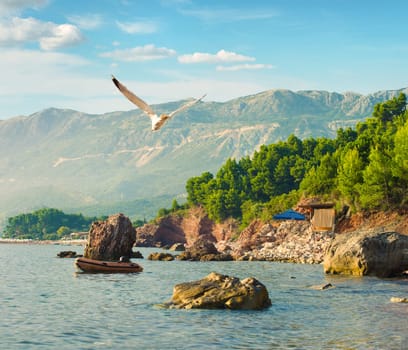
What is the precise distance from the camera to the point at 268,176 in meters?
128

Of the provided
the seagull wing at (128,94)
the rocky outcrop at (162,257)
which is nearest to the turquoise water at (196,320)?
the seagull wing at (128,94)

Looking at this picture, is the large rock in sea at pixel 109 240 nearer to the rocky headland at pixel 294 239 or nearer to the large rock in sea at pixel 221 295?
the rocky headland at pixel 294 239

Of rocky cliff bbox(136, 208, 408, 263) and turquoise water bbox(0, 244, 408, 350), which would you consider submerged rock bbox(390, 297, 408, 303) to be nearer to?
turquoise water bbox(0, 244, 408, 350)

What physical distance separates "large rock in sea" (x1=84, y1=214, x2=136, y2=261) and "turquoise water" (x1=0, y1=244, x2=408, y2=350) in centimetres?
1942

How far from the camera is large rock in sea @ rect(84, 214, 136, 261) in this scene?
2366 inches

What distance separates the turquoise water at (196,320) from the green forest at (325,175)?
107ft

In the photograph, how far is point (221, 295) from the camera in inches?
1108

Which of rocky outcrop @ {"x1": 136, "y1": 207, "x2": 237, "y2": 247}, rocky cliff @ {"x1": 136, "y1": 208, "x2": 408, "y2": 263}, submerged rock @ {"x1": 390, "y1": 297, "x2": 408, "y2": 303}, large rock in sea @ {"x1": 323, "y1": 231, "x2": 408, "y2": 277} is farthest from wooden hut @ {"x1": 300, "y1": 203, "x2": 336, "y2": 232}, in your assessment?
rocky outcrop @ {"x1": 136, "y1": 207, "x2": 237, "y2": 247}

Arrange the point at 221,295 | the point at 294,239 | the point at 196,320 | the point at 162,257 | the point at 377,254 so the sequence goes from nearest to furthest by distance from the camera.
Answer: the point at 196,320 → the point at 221,295 → the point at 377,254 → the point at 162,257 → the point at 294,239

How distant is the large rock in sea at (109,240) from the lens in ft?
197

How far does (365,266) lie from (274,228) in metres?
50.7

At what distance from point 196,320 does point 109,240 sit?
36047mm

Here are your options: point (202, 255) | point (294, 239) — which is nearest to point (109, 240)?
point (202, 255)

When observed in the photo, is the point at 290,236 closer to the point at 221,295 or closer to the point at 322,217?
the point at 322,217
